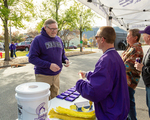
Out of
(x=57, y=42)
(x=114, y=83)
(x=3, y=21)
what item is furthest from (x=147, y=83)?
(x=3, y=21)

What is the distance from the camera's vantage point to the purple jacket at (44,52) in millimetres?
2271

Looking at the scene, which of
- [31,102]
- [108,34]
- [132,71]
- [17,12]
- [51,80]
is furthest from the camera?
[17,12]

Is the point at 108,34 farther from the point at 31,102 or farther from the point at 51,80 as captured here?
the point at 51,80

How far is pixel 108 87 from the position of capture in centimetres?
122

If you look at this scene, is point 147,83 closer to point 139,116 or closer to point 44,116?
point 139,116

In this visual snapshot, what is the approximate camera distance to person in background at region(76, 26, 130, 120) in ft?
3.98

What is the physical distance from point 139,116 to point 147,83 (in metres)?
1.36

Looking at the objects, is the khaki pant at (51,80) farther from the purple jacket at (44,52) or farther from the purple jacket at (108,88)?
the purple jacket at (108,88)

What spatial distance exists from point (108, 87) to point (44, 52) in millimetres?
1495

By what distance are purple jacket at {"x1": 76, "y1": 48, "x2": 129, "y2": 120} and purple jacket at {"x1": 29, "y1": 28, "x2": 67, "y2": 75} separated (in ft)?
3.83

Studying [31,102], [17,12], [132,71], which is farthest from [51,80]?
[17,12]

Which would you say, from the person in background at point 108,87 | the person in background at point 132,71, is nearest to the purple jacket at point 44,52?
the person in background at point 108,87

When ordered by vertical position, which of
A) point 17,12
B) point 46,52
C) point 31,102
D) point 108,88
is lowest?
point 31,102

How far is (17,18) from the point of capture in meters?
11.1
